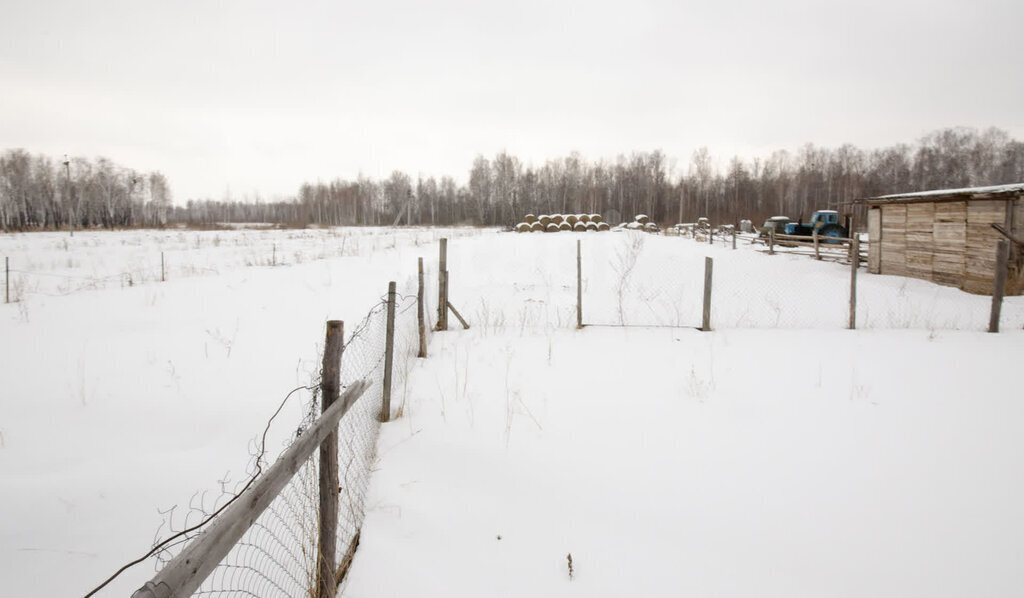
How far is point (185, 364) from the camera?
274 inches

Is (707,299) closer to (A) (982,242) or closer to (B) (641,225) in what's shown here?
(A) (982,242)

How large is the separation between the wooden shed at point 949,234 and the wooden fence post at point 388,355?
647 inches

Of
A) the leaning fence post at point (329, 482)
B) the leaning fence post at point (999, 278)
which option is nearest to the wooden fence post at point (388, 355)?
the leaning fence post at point (329, 482)

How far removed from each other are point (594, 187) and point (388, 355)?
71.1m

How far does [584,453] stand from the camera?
4344 millimetres

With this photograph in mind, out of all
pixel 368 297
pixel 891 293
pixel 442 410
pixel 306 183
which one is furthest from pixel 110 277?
pixel 306 183

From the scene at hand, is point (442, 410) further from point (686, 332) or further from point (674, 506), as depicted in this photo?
point (686, 332)

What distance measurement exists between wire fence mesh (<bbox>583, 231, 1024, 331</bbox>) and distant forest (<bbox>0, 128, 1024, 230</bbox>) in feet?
134

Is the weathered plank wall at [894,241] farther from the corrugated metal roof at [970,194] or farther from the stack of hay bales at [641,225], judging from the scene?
the stack of hay bales at [641,225]

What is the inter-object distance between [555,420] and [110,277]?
60.2 feet

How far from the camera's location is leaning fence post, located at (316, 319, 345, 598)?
2463 mm

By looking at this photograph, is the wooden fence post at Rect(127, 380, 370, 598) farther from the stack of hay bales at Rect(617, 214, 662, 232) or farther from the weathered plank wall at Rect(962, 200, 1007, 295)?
the stack of hay bales at Rect(617, 214, 662, 232)

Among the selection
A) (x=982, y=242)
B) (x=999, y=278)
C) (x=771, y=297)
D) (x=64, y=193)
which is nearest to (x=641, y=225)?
(x=982, y=242)

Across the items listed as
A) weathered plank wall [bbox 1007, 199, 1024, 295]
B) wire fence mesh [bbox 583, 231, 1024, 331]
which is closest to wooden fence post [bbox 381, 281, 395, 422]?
wire fence mesh [bbox 583, 231, 1024, 331]
